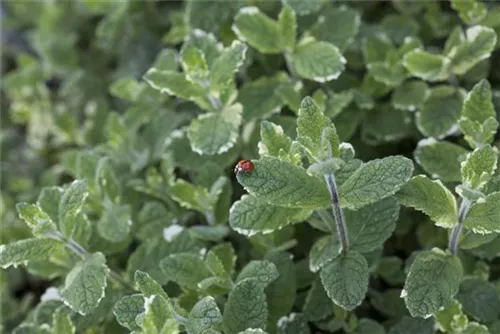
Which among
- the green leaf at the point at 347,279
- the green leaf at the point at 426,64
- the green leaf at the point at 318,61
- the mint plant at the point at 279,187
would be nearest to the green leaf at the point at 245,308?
the mint plant at the point at 279,187

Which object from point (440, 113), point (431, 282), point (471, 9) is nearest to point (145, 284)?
point (431, 282)

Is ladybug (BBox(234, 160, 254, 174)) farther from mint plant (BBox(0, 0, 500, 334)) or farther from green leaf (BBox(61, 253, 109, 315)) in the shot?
green leaf (BBox(61, 253, 109, 315))

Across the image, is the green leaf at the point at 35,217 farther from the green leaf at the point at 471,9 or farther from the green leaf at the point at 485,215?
the green leaf at the point at 471,9

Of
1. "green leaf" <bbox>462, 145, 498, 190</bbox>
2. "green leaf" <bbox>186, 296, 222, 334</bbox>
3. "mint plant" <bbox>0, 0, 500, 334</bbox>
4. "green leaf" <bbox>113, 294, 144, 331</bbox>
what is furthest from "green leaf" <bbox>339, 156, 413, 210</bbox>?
"green leaf" <bbox>113, 294, 144, 331</bbox>

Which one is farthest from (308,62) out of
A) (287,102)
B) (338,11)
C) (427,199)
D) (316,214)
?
(427,199)

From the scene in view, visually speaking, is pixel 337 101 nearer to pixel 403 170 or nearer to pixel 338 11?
pixel 338 11

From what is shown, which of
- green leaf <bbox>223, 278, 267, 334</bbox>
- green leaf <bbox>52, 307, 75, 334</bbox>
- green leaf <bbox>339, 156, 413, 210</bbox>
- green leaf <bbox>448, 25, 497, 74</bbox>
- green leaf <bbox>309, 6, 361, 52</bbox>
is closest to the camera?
green leaf <bbox>339, 156, 413, 210</bbox>

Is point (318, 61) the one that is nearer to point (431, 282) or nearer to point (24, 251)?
point (431, 282)
